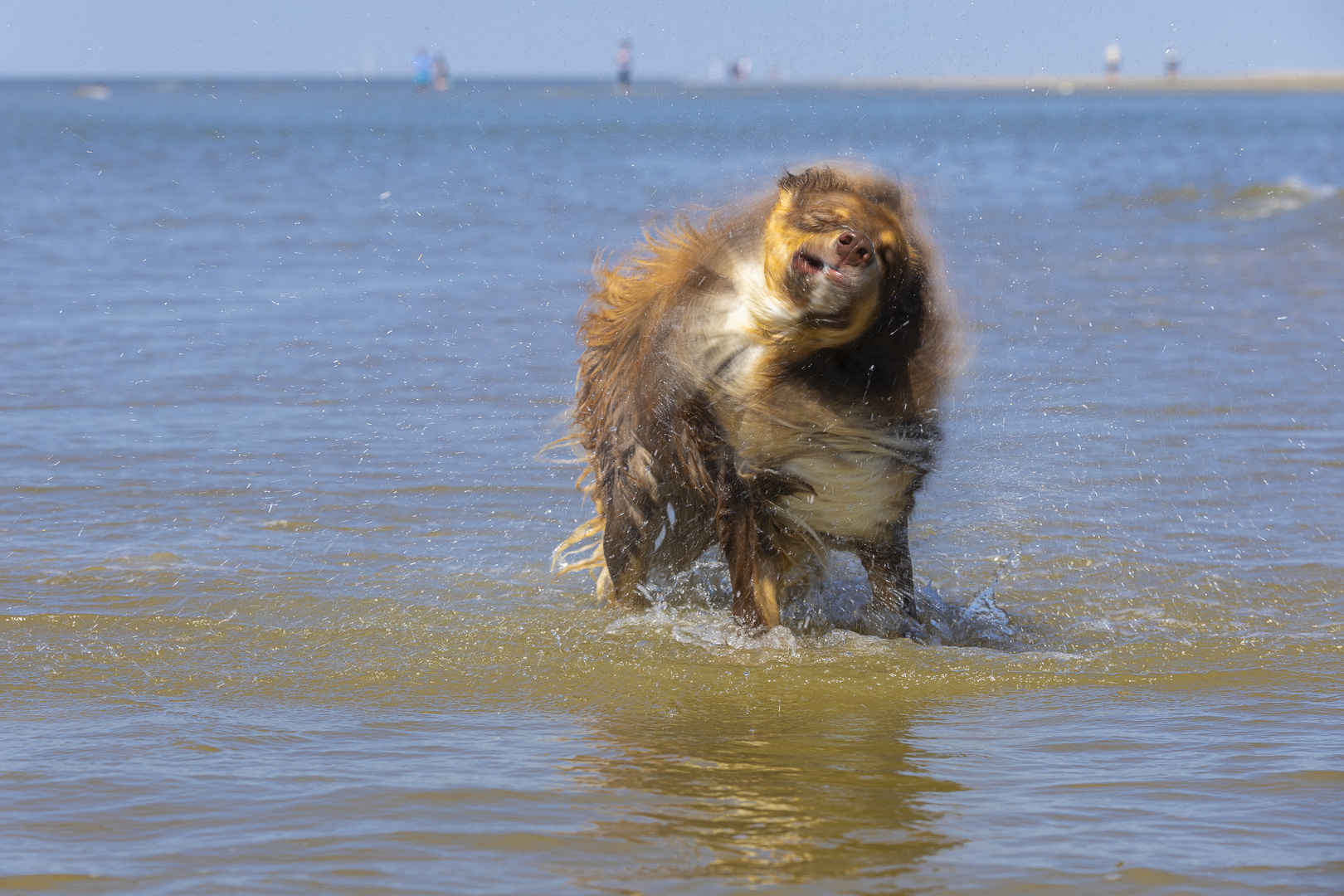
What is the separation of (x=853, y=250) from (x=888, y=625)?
157 centimetres

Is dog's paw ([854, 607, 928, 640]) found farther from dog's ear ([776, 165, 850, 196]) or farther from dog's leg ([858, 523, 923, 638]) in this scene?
dog's ear ([776, 165, 850, 196])

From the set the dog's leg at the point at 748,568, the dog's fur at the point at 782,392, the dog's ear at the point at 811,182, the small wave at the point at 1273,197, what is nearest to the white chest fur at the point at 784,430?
the dog's fur at the point at 782,392

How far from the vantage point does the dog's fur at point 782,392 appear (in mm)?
4066

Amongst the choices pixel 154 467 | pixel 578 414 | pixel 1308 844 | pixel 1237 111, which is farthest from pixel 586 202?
pixel 1237 111

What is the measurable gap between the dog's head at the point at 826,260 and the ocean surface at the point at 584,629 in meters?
0.51

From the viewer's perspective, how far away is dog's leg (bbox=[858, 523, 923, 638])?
4801 mm

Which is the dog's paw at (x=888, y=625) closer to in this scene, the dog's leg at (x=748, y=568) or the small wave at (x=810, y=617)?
the small wave at (x=810, y=617)

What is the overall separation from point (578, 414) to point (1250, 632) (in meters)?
2.50

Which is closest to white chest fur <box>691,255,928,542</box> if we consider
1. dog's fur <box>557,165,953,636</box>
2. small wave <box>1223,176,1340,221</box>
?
dog's fur <box>557,165,953,636</box>

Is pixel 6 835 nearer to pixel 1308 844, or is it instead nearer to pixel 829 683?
pixel 829 683

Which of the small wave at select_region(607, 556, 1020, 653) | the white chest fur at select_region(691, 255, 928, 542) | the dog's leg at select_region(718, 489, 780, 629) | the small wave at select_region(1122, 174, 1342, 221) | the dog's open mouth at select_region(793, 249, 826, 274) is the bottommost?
the small wave at select_region(607, 556, 1020, 653)

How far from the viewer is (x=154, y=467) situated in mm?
6887

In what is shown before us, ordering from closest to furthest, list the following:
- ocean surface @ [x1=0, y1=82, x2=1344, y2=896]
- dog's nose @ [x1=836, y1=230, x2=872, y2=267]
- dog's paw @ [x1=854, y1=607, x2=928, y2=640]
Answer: ocean surface @ [x1=0, y1=82, x2=1344, y2=896], dog's nose @ [x1=836, y1=230, x2=872, y2=267], dog's paw @ [x1=854, y1=607, x2=928, y2=640]

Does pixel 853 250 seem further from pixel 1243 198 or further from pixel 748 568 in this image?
pixel 1243 198
